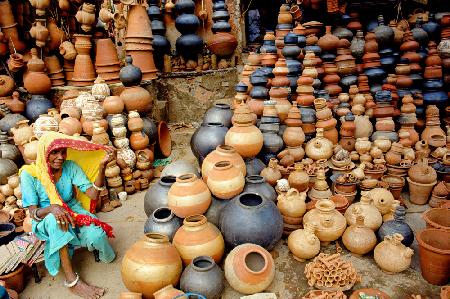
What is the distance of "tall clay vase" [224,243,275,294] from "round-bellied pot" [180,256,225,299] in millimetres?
125

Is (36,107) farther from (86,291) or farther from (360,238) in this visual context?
(360,238)

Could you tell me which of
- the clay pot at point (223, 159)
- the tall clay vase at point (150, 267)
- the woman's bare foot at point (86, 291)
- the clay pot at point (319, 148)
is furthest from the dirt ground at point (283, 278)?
the clay pot at point (319, 148)

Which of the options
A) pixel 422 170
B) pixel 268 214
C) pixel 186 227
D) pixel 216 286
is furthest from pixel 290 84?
pixel 216 286

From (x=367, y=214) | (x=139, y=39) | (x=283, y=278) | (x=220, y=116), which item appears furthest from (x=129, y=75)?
(x=367, y=214)

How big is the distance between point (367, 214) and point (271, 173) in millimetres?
1205

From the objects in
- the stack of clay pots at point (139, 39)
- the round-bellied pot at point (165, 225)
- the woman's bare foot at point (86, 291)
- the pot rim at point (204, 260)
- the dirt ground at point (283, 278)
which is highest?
the stack of clay pots at point (139, 39)

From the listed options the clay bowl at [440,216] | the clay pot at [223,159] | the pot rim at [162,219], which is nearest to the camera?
the pot rim at [162,219]

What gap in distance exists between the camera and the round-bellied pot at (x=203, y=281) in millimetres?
2969

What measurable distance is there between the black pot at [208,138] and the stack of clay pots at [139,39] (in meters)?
2.47

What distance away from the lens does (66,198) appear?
3711mm

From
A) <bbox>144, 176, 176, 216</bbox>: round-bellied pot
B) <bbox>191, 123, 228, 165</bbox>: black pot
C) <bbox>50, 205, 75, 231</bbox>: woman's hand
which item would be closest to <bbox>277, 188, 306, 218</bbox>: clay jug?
<bbox>191, 123, 228, 165</bbox>: black pot

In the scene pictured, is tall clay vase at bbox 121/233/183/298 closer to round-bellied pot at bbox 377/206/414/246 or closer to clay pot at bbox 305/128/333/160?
round-bellied pot at bbox 377/206/414/246

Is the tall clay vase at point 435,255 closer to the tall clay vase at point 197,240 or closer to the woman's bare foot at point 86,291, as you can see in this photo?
the tall clay vase at point 197,240

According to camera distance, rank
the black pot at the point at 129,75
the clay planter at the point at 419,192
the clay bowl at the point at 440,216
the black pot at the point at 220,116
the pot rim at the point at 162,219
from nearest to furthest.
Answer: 1. the pot rim at the point at 162,219
2. the clay bowl at the point at 440,216
3. the clay planter at the point at 419,192
4. the black pot at the point at 220,116
5. the black pot at the point at 129,75
